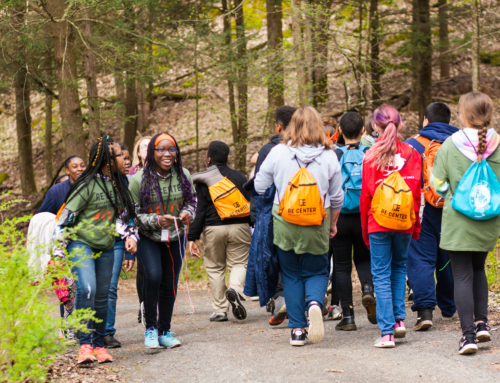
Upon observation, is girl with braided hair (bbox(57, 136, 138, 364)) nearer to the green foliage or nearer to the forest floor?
the forest floor

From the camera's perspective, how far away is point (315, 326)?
5.00m

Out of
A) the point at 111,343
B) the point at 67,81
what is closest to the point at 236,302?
the point at 111,343

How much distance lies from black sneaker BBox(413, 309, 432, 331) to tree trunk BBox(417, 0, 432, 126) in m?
12.4

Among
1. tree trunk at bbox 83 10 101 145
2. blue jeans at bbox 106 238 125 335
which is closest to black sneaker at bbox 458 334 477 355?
blue jeans at bbox 106 238 125 335

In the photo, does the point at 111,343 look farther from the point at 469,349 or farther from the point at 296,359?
the point at 469,349

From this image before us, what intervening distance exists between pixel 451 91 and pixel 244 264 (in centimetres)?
1686

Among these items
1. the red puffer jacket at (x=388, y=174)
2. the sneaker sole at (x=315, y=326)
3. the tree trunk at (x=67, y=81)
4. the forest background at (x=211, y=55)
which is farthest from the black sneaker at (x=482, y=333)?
the tree trunk at (x=67, y=81)

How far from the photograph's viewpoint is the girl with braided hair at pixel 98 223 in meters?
4.93

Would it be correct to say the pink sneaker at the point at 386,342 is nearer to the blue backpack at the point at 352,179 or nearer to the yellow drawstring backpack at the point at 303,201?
the yellow drawstring backpack at the point at 303,201

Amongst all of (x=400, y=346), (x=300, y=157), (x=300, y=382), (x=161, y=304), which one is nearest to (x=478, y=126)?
(x=300, y=157)

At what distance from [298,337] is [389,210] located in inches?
58.8

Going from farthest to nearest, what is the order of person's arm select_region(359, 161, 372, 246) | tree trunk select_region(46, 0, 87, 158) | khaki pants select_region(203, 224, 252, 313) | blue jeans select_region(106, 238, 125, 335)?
tree trunk select_region(46, 0, 87, 158)
khaki pants select_region(203, 224, 252, 313)
blue jeans select_region(106, 238, 125, 335)
person's arm select_region(359, 161, 372, 246)

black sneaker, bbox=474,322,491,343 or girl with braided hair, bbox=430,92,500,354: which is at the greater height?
girl with braided hair, bbox=430,92,500,354

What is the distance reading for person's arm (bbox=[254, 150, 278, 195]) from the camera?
526 centimetres
